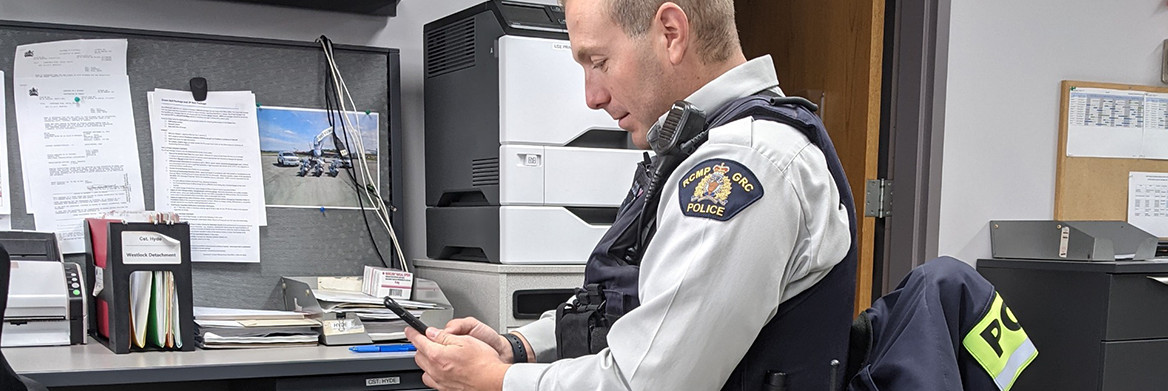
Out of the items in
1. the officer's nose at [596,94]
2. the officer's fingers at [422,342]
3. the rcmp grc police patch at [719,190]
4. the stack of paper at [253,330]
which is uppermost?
the officer's nose at [596,94]

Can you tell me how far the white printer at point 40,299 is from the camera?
1652mm

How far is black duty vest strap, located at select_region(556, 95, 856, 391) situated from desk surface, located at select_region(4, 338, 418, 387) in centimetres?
A: 71

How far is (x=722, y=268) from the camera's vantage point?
32.1 inches

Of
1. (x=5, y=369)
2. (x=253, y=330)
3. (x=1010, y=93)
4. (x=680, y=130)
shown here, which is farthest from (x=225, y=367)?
(x=1010, y=93)

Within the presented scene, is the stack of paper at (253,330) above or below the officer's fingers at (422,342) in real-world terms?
below

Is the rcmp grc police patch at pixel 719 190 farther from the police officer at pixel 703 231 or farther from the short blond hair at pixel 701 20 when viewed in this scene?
the short blond hair at pixel 701 20

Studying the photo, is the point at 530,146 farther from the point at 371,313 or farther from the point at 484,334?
the point at 484,334

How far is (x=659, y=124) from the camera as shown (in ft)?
3.16

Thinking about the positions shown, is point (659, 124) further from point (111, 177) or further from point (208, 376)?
point (111, 177)

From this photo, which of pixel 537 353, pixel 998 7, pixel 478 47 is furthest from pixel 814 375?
pixel 998 7

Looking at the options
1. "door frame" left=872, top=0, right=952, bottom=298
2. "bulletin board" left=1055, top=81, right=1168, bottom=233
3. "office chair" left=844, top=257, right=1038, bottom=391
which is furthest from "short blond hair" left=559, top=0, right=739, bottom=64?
"bulletin board" left=1055, top=81, right=1168, bottom=233

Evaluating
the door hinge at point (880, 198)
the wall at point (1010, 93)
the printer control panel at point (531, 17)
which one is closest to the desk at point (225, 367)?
the printer control panel at point (531, 17)

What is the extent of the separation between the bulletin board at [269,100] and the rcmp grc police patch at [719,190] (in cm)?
142

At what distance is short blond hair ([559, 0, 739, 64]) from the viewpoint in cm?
97
